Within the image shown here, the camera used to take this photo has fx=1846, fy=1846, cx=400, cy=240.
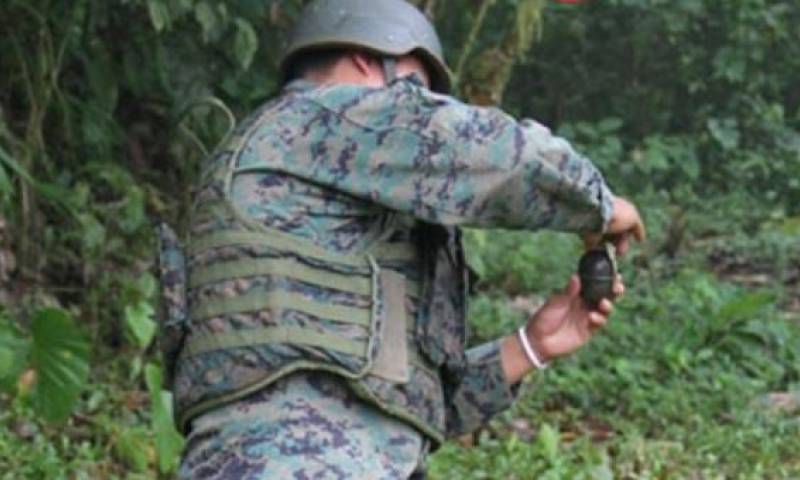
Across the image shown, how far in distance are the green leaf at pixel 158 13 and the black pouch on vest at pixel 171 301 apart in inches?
92.8

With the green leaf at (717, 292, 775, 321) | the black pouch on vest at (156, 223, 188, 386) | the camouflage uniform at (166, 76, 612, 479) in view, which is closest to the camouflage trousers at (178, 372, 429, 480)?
the camouflage uniform at (166, 76, 612, 479)

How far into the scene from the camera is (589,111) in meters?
11.3

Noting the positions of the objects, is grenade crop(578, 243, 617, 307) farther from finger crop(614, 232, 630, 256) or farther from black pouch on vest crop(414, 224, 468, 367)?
black pouch on vest crop(414, 224, 468, 367)

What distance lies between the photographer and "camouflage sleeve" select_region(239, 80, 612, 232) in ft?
9.04

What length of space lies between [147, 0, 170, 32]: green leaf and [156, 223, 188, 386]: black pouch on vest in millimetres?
2358

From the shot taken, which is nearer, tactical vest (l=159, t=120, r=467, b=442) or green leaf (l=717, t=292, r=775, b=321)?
tactical vest (l=159, t=120, r=467, b=442)

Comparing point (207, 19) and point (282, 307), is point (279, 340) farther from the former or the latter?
point (207, 19)

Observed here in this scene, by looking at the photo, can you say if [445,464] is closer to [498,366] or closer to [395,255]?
[498,366]

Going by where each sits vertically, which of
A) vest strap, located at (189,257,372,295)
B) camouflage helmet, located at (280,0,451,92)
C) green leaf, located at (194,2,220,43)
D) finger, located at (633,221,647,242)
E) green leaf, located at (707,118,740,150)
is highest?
camouflage helmet, located at (280,0,451,92)

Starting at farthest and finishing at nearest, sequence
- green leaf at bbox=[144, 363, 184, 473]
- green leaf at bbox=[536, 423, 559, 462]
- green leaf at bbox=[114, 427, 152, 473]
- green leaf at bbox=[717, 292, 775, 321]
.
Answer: green leaf at bbox=[717, 292, 775, 321], green leaf at bbox=[536, 423, 559, 462], green leaf at bbox=[114, 427, 152, 473], green leaf at bbox=[144, 363, 184, 473]

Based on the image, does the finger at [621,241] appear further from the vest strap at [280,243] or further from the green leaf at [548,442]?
the green leaf at [548,442]

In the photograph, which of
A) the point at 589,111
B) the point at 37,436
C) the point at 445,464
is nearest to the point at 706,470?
the point at 445,464

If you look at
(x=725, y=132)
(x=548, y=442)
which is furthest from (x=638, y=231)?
(x=725, y=132)

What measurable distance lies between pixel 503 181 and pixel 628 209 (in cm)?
26
